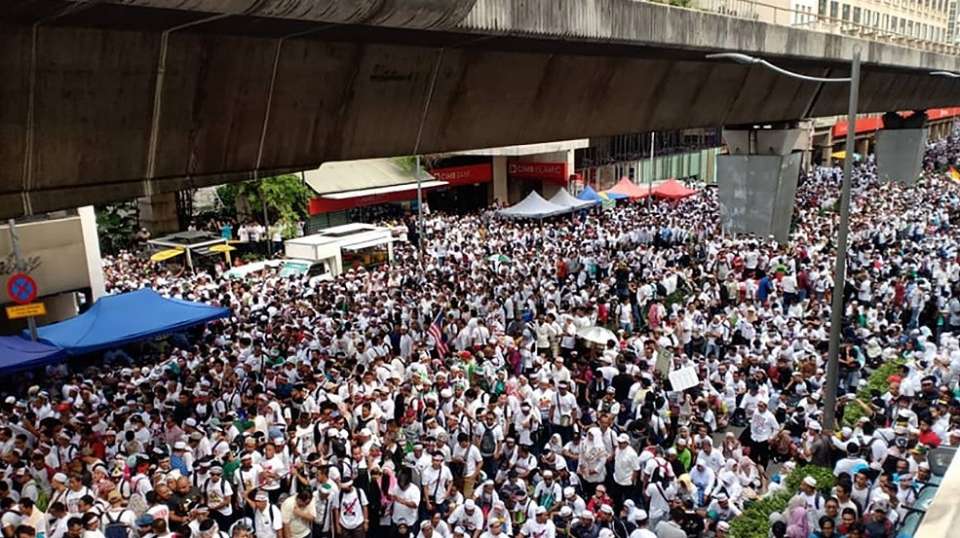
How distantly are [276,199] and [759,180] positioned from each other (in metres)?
17.4

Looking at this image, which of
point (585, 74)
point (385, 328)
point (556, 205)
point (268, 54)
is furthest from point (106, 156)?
point (556, 205)

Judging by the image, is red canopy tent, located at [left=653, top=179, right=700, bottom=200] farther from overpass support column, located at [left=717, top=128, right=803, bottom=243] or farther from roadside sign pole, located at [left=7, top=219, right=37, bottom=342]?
roadside sign pole, located at [left=7, top=219, right=37, bottom=342]

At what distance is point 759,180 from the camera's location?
18844 mm

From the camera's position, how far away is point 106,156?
6.92 metres

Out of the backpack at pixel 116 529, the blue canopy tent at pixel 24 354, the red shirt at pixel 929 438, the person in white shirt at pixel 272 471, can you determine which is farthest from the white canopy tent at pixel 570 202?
the backpack at pixel 116 529

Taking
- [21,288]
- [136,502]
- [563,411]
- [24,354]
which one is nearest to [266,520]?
[136,502]

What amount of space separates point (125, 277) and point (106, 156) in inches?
672

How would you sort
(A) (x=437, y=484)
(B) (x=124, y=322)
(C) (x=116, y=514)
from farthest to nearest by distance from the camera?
(B) (x=124, y=322) → (A) (x=437, y=484) → (C) (x=116, y=514)

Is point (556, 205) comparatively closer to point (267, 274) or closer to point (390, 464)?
point (267, 274)

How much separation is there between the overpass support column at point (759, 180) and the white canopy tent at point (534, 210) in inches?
396

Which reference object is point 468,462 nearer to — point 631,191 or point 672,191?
point 672,191

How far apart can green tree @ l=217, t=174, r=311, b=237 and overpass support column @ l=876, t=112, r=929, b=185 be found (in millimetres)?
22581

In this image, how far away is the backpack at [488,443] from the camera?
33.4 feet

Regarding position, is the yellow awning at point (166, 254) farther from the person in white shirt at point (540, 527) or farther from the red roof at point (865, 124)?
the red roof at point (865, 124)
